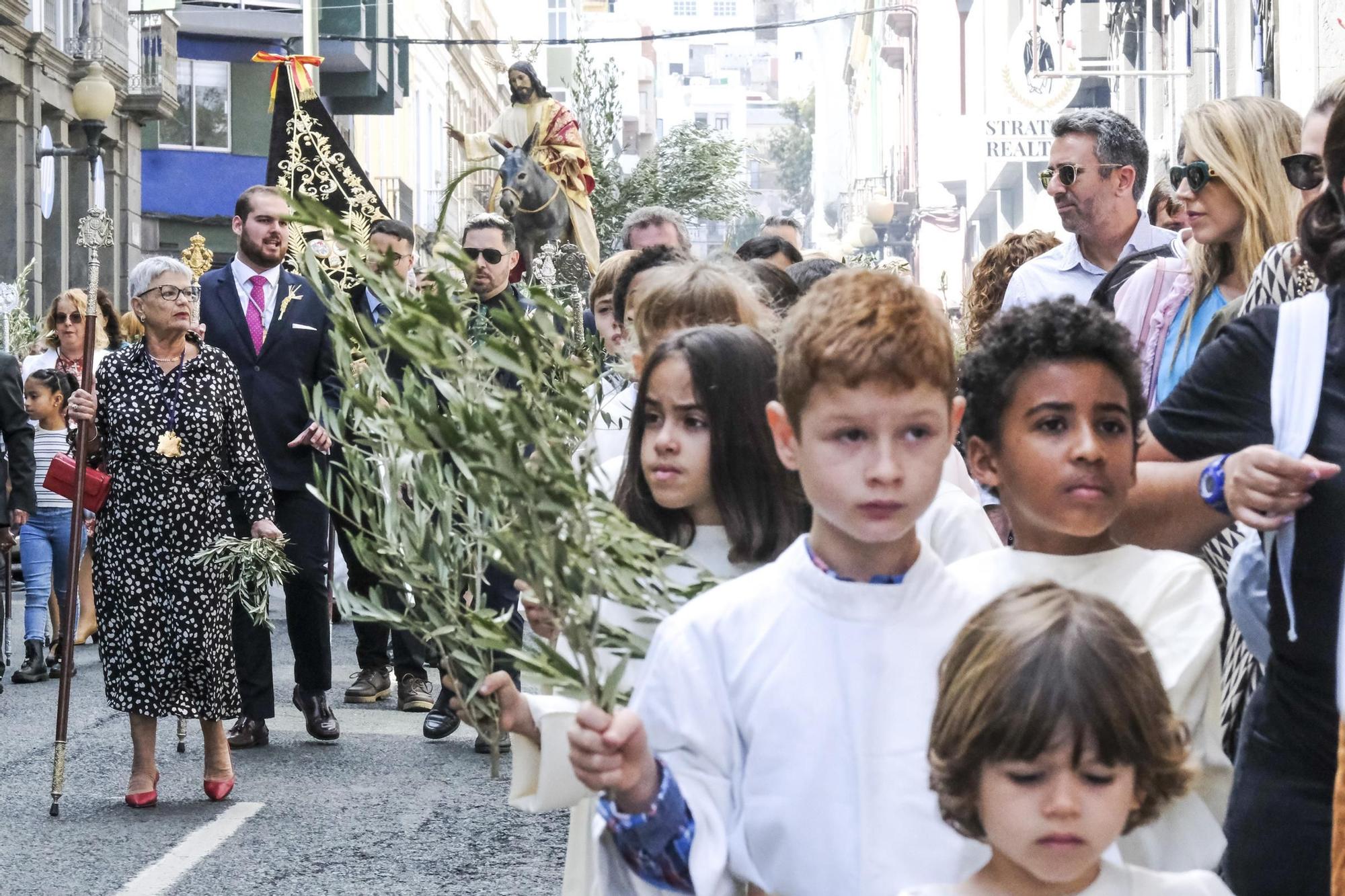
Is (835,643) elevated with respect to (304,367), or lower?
lower

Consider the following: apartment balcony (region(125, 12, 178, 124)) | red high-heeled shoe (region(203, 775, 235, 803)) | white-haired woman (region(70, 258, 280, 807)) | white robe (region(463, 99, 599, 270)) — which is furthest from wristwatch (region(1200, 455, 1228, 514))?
apartment balcony (region(125, 12, 178, 124))

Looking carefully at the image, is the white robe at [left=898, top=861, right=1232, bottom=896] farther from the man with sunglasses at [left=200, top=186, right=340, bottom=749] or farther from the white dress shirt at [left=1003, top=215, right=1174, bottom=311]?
the man with sunglasses at [left=200, top=186, right=340, bottom=749]

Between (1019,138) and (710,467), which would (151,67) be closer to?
(1019,138)

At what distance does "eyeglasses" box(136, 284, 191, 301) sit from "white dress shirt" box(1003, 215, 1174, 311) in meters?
2.96

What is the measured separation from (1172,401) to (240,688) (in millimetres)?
6101

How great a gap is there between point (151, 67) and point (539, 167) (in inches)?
975

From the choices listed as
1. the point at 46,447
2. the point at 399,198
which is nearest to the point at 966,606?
the point at 46,447

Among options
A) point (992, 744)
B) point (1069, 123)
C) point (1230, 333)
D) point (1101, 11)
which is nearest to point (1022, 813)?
point (992, 744)

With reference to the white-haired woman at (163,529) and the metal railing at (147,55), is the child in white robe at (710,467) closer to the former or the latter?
the white-haired woman at (163,529)

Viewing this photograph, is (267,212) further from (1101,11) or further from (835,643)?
(1101,11)

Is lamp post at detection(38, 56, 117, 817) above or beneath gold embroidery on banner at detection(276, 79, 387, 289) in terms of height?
beneath

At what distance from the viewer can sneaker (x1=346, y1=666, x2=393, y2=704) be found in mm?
10055

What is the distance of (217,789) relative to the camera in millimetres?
7520

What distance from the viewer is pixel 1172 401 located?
319 cm
